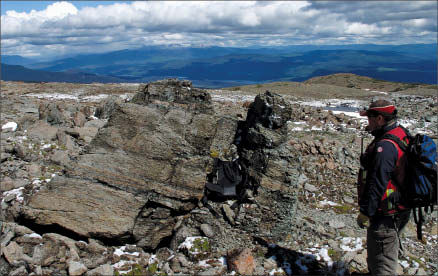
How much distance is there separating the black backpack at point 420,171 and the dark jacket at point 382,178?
131 millimetres

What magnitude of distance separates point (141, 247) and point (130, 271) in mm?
1170

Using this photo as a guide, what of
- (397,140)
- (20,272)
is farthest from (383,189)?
→ (20,272)

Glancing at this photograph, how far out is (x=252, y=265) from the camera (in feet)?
27.1

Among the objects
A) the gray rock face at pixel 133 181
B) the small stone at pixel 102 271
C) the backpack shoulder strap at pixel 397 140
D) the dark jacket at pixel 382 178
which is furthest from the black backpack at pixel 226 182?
the backpack shoulder strap at pixel 397 140

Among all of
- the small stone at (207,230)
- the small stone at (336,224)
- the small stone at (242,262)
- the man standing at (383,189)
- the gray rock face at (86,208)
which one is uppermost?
the man standing at (383,189)

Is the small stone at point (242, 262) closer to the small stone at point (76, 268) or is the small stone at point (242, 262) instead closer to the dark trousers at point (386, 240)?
the dark trousers at point (386, 240)

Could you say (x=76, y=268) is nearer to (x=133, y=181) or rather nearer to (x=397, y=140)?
(x=133, y=181)

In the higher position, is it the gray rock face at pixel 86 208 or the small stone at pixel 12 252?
the gray rock face at pixel 86 208

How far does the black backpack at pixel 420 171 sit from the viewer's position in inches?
225

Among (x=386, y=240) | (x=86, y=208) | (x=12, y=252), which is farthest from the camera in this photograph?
(x=86, y=208)

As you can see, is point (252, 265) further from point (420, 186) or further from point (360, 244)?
point (420, 186)

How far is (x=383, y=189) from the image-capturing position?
5871 millimetres

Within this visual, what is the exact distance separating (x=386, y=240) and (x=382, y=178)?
1490 mm

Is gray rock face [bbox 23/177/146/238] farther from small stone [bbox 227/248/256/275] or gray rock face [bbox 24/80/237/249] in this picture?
small stone [bbox 227/248/256/275]
